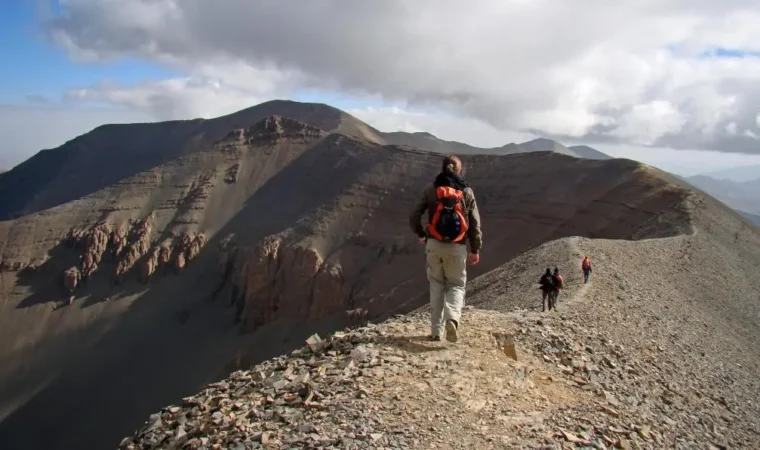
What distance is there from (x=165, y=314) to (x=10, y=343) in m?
13.7

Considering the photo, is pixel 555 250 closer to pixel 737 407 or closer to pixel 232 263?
pixel 737 407

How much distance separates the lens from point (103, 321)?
173ft

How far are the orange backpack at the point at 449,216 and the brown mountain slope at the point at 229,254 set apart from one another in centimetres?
2454

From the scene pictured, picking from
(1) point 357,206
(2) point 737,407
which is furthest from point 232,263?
(2) point 737,407

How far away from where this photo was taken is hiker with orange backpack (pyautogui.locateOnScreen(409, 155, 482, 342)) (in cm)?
706

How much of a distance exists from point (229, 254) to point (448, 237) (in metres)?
49.7

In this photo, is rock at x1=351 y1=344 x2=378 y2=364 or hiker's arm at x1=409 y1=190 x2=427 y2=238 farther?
hiker's arm at x1=409 y1=190 x2=427 y2=238

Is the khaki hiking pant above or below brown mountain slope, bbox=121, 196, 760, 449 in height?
above

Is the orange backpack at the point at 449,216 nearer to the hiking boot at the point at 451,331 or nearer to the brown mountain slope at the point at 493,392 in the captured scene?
the hiking boot at the point at 451,331

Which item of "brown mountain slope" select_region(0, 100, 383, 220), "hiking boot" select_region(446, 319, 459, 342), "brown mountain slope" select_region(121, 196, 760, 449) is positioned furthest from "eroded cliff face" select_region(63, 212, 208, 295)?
"hiking boot" select_region(446, 319, 459, 342)

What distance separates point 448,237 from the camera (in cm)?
708

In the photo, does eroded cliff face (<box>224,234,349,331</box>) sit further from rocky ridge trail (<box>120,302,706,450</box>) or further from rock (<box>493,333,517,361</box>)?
rocky ridge trail (<box>120,302,706,450</box>)

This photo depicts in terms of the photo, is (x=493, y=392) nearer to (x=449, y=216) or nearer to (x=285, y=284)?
(x=449, y=216)

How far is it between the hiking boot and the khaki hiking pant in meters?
0.05
